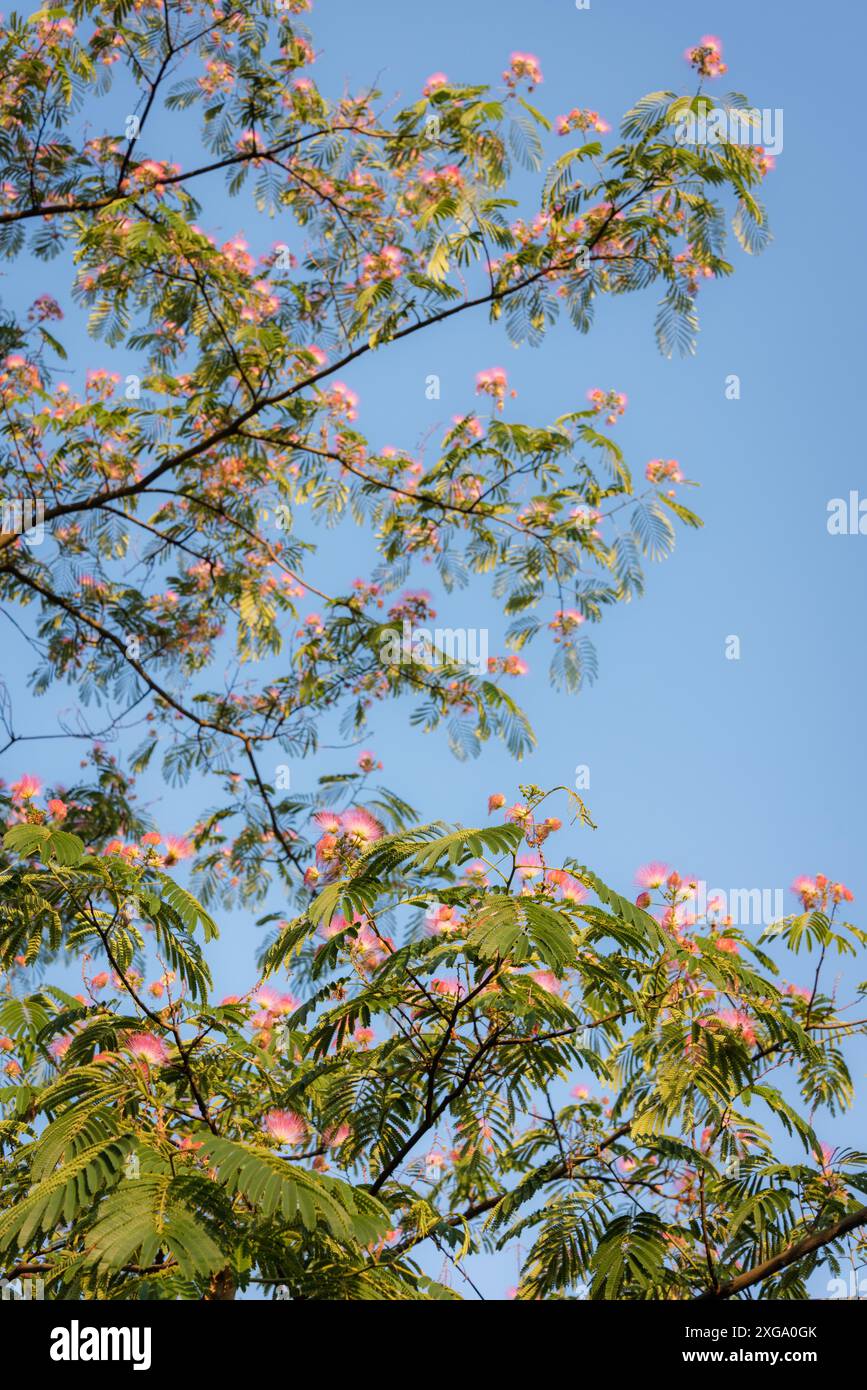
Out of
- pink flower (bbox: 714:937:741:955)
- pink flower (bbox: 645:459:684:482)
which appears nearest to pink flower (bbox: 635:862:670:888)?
pink flower (bbox: 714:937:741:955)

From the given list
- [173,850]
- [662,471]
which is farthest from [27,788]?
[662,471]

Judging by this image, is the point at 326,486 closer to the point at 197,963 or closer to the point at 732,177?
the point at 732,177

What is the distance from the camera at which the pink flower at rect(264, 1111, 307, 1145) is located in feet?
9.06

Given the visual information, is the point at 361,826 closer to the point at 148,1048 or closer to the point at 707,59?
the point at 148,1048

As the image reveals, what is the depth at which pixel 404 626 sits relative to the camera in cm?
690

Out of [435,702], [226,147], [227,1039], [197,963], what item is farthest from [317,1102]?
[226,147]

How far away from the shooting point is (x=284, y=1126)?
2.78 metres

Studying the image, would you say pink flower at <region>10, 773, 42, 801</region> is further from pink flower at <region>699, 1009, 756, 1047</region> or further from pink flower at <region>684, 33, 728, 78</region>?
pink flower at <region>684, 33, 728, 78</region>

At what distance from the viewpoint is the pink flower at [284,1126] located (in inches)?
109

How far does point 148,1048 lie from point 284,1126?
14.7 inches

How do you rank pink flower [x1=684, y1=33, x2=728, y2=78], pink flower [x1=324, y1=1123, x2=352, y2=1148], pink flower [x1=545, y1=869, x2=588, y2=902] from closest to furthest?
1. pink flower [x1=545, y1=869, x2=588, y2=902]
2. pink flower [x1=324, y1=1123, x2=352, y2=1148]
3. pink flower [x1=684, y1=33, x2=728, y2=78]

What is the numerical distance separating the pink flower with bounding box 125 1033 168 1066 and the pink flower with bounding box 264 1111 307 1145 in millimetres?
300
